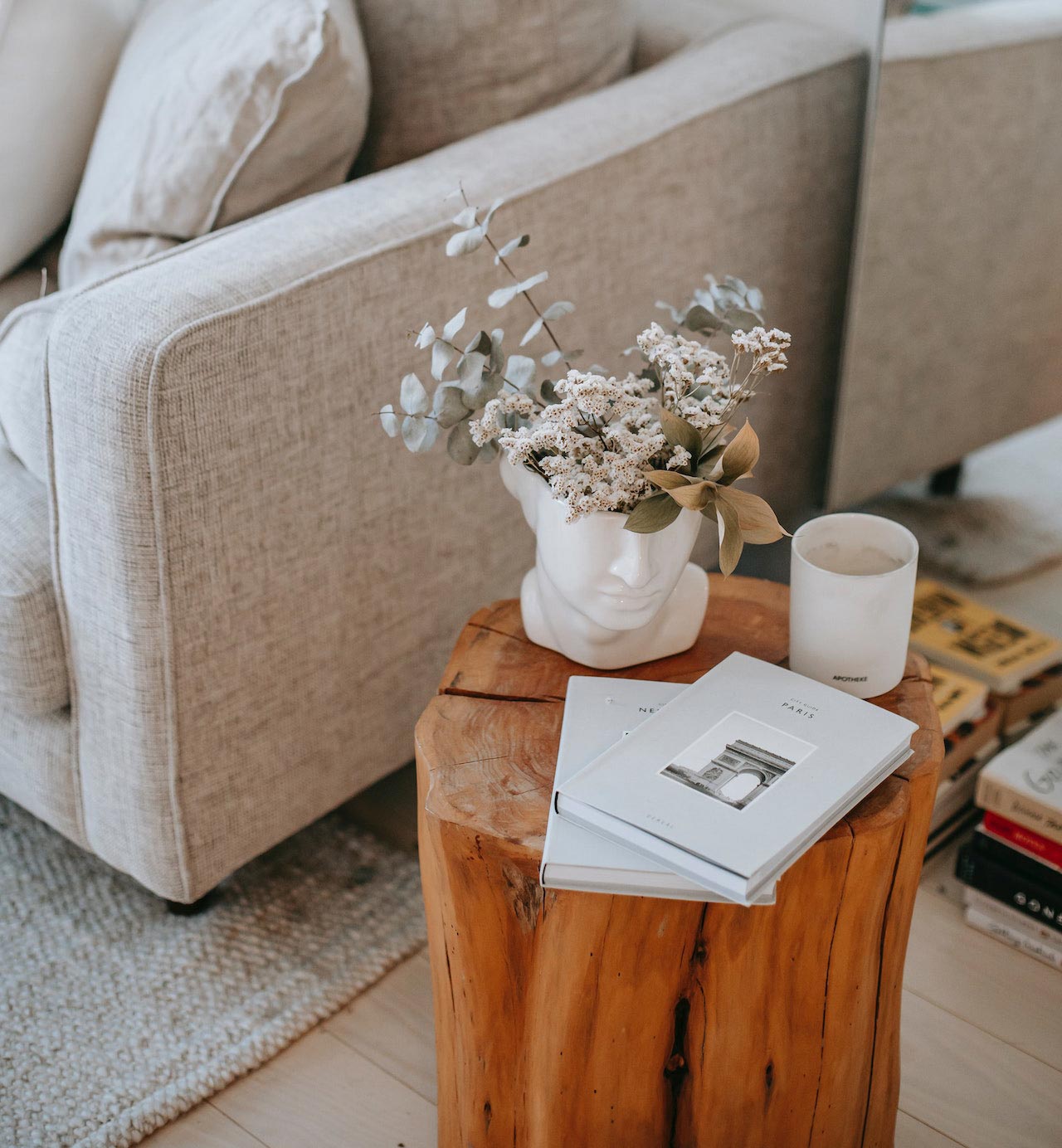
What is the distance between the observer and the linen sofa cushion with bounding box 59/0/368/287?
3.76 feet

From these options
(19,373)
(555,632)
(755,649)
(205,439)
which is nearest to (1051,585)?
(755,649)

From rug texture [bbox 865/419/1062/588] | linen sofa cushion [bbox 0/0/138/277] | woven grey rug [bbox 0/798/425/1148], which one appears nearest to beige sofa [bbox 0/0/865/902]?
woven grey rug [bbox 0/798/425/1148]

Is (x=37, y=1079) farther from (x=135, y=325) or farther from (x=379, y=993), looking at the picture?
(x=135, y=325)

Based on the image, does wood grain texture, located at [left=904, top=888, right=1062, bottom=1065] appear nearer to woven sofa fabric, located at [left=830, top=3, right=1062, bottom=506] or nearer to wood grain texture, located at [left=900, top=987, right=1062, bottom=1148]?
wood grain texture, located at [left=900, top=987, right=1062, bottom=1148]

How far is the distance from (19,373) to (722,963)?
2.61 feet

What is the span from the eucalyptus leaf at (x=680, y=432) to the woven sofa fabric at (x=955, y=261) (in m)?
0.87

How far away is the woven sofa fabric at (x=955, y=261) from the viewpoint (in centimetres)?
146

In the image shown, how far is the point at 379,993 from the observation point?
1176mm

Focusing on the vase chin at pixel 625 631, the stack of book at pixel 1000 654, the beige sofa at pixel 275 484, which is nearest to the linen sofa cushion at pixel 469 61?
the beige sofa at pixel 275 484

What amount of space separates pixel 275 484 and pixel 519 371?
0.99 feet

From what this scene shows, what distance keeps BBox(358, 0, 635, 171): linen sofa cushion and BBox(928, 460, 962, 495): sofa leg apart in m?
0.92

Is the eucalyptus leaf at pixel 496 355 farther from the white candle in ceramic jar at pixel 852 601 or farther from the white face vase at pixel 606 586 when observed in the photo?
the white candle in ceramic jar at pixel 852 601

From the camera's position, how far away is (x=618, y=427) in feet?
2.69

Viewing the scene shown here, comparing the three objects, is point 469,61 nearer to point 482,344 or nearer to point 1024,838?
point 482,344
